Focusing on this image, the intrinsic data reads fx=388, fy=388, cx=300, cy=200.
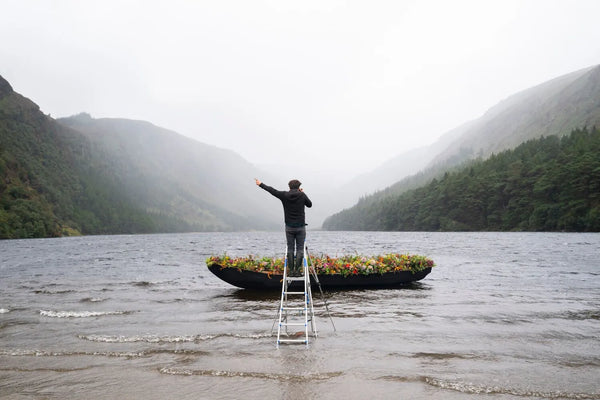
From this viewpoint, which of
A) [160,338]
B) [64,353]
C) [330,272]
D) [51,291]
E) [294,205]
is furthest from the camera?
[51,291]

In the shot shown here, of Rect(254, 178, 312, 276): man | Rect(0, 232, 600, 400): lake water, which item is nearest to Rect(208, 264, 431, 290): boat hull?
Rect(0, 232, 600, 400): lake water

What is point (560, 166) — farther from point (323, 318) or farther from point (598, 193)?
point (323, 318)

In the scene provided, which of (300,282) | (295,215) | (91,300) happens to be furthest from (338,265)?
(91,300)

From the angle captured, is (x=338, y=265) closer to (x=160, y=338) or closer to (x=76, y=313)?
(x=160, y=338)

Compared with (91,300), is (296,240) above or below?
above

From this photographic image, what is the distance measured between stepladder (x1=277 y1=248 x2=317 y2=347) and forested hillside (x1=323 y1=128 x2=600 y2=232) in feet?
352

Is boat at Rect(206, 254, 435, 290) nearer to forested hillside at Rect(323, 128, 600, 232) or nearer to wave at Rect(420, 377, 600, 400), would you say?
wave at Rect(420, 377, 600, 400)

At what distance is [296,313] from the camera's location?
16266mm

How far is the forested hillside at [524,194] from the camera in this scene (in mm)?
104125

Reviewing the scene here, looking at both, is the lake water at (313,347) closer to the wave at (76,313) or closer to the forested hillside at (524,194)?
the wave at (76,313)

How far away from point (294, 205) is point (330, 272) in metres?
9.20

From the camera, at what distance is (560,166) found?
116 m

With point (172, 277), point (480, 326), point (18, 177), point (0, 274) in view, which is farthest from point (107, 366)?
point (18, 177)

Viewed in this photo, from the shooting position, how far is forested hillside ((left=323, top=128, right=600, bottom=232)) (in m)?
104
